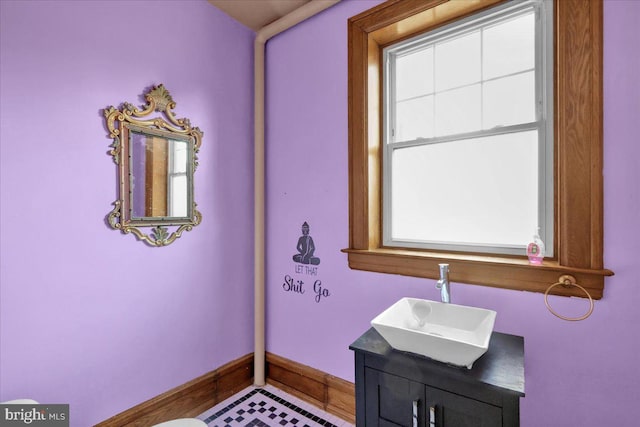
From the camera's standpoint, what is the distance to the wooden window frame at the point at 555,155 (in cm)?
132

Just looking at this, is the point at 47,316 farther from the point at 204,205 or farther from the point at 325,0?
the point at 325,0

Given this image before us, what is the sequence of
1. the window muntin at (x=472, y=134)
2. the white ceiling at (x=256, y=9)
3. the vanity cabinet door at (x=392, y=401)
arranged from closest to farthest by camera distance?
the vanity cabinet door at (x=392, y=401) → the window muntin at (x=472, y=134) → the white ceiling at (x=256, y=9)

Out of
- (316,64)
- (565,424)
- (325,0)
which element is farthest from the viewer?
(316,64)

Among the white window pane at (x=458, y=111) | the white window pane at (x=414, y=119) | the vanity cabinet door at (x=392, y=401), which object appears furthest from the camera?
the white window pane at (x=414, y=119)

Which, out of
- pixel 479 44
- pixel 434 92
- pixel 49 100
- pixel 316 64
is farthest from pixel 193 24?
pixel 479 44

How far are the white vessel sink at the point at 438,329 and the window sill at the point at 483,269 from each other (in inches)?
8.4


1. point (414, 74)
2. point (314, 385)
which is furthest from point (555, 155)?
point (314, 385)

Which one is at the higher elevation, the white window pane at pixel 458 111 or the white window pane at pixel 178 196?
the white window pane at pixel 458 111

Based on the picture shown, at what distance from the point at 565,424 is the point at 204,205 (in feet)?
7.77

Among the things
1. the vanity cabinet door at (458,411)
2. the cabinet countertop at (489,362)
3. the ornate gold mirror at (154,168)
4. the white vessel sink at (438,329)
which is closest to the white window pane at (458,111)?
the white vessel sink at (438,329)

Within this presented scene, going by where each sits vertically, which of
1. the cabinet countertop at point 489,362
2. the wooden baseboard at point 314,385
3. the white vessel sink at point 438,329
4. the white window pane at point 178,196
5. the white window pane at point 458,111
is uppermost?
the white window pane at point 458,111

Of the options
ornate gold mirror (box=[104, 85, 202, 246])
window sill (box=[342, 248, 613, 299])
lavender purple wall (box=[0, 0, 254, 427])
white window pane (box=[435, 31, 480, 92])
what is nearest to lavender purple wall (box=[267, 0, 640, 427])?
window sill (box=[342, 248, 613, 299])

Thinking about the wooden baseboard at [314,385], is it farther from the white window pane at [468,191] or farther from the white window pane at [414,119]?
the white window pane at [414,119]

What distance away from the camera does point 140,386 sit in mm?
Answer: 1915
